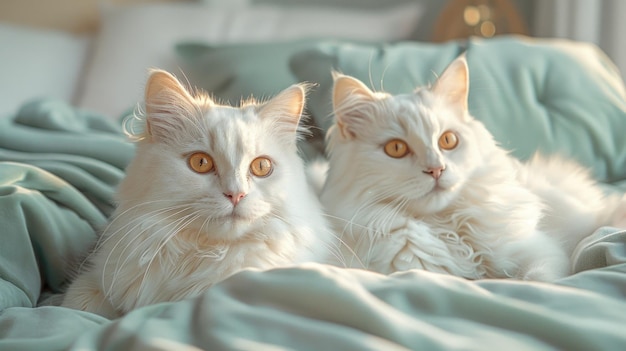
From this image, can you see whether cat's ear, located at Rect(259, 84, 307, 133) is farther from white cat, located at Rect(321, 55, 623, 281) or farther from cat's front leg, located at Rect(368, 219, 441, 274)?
cat's front leg, located at Rect(368, 219, 441, 274)

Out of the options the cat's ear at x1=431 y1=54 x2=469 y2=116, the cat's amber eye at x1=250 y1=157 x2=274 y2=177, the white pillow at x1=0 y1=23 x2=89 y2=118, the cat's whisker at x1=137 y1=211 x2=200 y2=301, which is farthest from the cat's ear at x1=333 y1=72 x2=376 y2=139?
the white pillow at x1=0 y1=23 x2=89 y2=118

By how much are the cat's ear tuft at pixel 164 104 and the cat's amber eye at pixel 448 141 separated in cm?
41

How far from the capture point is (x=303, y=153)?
1531 millimetres

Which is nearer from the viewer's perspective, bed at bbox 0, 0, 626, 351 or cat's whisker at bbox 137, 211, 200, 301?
bed at bbox 0, 0, 626, 351

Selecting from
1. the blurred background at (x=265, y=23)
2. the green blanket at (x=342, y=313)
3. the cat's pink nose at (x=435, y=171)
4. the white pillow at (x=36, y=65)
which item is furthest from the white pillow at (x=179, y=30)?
the cat's pink nose at (x=435, y=171)

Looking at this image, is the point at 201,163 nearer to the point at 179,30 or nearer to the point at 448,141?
the point at 448,141

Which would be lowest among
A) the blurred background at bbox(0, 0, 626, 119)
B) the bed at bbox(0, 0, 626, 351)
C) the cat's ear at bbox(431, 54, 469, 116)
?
the bed at bbox(0, 0, 626, 351)

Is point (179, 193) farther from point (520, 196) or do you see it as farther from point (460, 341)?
point (520, 196)

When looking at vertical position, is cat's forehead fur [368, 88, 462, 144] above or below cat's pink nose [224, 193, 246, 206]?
above

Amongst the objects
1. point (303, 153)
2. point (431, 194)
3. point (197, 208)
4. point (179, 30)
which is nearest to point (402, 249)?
point (431, 194)

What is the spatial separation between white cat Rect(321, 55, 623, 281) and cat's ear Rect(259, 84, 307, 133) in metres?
0.10

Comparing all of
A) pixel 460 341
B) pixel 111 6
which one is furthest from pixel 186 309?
pixel 111 6

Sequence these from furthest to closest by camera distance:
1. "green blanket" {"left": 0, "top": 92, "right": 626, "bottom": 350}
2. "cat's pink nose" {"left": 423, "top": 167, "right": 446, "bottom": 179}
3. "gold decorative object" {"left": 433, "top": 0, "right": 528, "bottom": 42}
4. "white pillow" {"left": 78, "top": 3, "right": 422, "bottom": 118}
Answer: "gold decorative object" {"left": 433, "top": 0, "right": 528, "bottom": 42} < "white pillow" {"left": 78, "top": 3, "right": 422, "bottom": 118} < "cat's pink nose" {"left": 423, "top": 167, "right": 446, "bottom": 179} < "green blanket" {"left": 0, "top": 92, "right": 626, "bottom": 350}

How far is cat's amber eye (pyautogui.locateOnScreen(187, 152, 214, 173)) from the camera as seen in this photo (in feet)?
3.35
